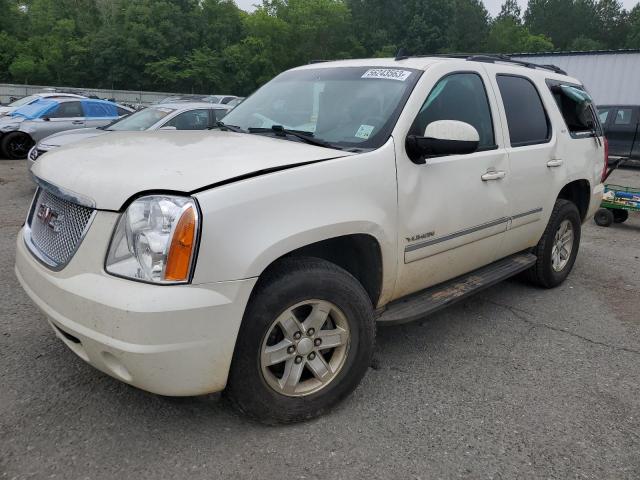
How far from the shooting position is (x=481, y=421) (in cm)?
271

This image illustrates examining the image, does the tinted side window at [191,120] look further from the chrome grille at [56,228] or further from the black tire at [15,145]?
the chrome grille at [56,228]

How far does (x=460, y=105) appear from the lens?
3432 mm

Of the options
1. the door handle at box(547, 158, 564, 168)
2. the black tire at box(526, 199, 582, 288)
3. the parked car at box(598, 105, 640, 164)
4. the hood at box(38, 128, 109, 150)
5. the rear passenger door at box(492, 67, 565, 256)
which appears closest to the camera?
the rear passenger door at box(492, 67, 565, 256)

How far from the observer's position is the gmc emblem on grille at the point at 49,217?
2498 mm

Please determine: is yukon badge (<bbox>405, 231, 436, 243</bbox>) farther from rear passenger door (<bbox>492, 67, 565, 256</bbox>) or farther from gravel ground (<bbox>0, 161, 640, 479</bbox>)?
rear passenger door (<bbox>492, 67, 565, 256</bbox>)

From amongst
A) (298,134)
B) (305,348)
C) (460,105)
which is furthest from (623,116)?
(305,348)

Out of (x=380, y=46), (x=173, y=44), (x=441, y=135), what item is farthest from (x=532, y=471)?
(x=380, y=46)

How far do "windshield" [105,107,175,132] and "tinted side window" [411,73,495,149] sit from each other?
19.8 feet

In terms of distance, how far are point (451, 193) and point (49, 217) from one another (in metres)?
2.23

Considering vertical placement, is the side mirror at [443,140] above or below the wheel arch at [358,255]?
above

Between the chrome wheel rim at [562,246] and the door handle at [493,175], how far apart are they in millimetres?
1347

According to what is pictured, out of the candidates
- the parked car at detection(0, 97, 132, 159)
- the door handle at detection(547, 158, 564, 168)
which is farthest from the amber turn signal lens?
the parked car at detection(0, 97, 132, 159)

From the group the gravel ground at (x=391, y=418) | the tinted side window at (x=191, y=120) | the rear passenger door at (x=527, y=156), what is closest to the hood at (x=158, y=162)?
the gravel ground at (x=391, y=418)

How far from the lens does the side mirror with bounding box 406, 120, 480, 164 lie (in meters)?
2.82
